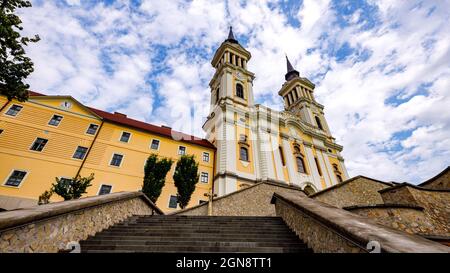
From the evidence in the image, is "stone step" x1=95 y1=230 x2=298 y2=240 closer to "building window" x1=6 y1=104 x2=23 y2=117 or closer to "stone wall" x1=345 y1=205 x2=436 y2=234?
"stone wall" x1=345 y1=205 x2=436 y2=234

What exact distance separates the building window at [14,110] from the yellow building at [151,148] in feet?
0.19

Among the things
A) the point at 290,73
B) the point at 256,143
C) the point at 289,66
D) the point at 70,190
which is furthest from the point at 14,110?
the point at 289,66

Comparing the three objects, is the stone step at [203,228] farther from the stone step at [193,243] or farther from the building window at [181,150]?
the building window at [181,150]

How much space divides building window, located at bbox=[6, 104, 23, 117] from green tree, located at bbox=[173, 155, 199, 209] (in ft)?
47.6

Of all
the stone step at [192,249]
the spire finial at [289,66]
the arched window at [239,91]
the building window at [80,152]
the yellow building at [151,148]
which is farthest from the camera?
the spire finial at [289,66]

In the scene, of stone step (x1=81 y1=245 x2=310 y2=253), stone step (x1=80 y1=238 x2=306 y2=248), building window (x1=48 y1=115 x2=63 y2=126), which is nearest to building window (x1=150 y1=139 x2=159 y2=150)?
building window (x1=48 y1=115 x2=63 y2=126)

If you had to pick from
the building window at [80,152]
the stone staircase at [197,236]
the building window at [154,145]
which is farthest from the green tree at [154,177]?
the stone staircase at [197,236]

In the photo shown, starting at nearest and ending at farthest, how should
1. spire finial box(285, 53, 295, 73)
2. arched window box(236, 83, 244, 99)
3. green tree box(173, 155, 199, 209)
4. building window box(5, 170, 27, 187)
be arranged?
1. building window box(5, 170, 27, 187)
2. green tree box(173, 155, 199, 209)
3. arched window box(236, 83, 244, 99)
4. spire finial box(285, 53, 295, 73)

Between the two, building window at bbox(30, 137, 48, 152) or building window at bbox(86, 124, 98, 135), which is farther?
building window at bbox(86, 124, 98, 135)

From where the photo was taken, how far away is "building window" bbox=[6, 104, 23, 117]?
16109 millimetres

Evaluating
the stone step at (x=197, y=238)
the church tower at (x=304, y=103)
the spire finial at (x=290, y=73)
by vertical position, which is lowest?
the stone step at (x=197, y=238)

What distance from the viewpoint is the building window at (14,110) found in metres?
16.1
